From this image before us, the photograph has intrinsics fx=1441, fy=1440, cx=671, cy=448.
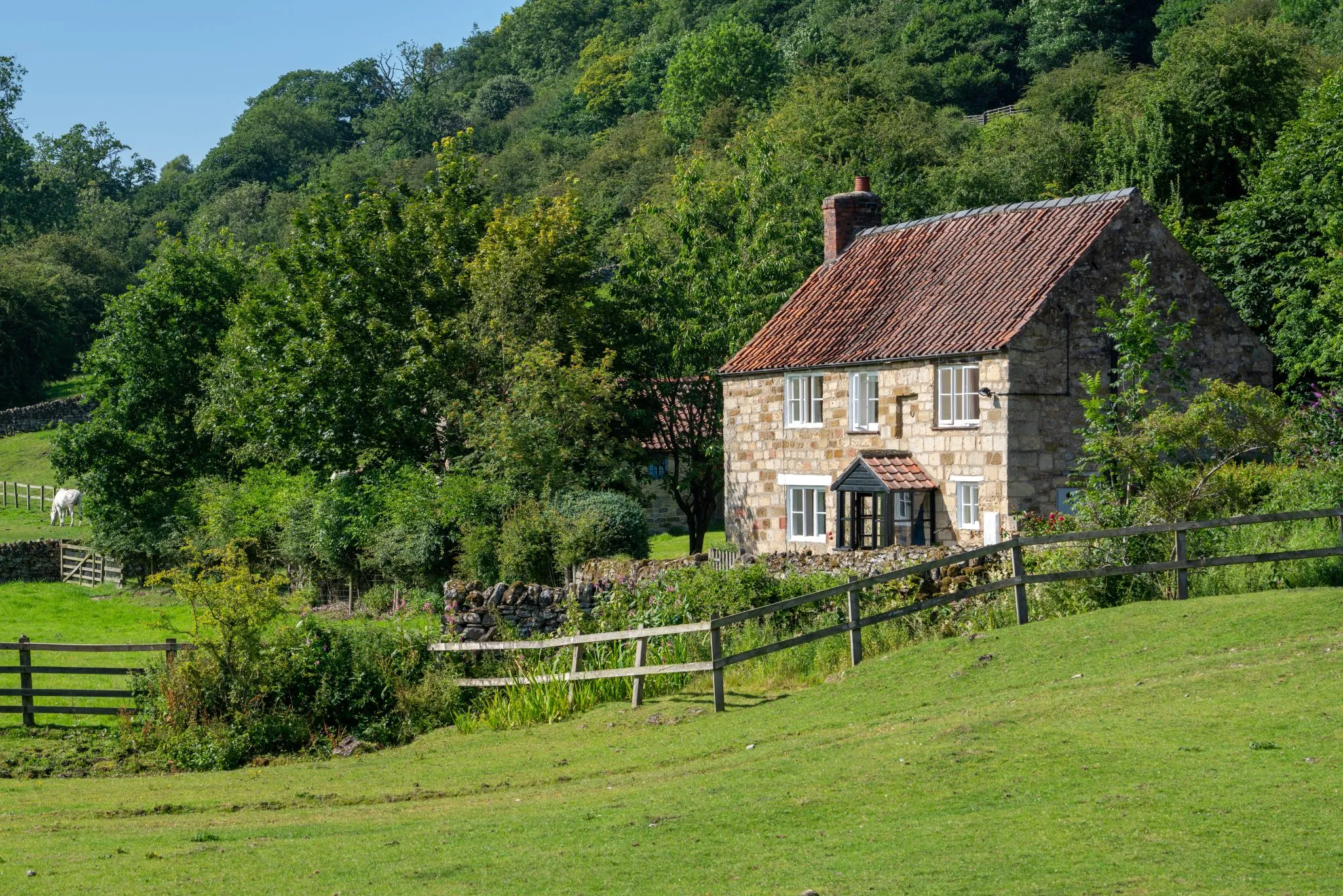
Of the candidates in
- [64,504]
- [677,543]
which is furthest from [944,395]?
[64,504]

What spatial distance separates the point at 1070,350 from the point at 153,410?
31.4 metres

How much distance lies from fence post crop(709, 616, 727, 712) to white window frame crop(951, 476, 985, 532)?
12.7m

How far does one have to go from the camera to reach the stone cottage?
30797 mm

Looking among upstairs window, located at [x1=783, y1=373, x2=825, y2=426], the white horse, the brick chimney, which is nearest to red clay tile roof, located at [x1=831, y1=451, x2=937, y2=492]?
upstairs window, located at [x1=783, y1=373, x2=825, y2=426]

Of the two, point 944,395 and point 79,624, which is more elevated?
point 944,395

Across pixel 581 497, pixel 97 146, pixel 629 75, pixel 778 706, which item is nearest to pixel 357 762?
pixel 778 706

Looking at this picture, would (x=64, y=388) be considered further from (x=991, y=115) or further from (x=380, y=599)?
(x=991, y=115)

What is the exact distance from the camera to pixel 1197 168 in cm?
4594

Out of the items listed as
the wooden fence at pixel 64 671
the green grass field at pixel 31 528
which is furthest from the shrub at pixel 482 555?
the green grass field at pixel 31 528

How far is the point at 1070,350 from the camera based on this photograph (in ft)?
102

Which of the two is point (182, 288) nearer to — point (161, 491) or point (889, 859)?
point (161, 491)

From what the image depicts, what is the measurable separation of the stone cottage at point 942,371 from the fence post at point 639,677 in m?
11.7

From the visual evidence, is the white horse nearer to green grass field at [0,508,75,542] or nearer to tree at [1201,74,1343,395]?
green grass field at [0,508,75,542]

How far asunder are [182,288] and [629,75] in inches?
4038
